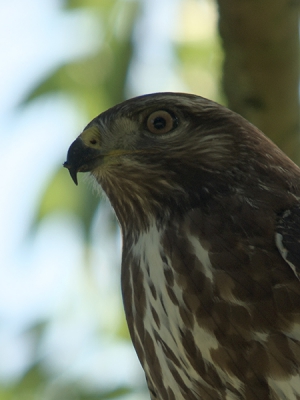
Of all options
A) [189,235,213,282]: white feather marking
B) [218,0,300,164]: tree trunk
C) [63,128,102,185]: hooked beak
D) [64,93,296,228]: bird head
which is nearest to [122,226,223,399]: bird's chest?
[189,235,213,282]: white feather marking

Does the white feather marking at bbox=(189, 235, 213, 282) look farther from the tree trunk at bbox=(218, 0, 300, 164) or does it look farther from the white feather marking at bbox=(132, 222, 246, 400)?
the tree trunk at bbox=(218, 0, 300, 164)

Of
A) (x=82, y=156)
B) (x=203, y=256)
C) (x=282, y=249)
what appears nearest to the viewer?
(x=282, y=249)

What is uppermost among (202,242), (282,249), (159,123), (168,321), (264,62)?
(264,62)

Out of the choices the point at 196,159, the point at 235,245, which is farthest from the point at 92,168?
the point at 235,245

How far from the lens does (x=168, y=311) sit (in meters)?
3.68

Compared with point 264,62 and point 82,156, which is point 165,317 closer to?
point 82,156

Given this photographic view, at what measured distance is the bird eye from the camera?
4.02m

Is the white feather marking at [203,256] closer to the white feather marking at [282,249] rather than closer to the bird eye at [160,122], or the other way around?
the white feather marking at [282,249]

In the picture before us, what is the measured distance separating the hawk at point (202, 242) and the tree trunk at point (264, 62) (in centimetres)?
33

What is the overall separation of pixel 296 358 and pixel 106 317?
246 centimetres

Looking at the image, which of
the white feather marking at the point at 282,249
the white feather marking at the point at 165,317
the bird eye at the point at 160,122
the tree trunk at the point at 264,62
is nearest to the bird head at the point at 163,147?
the bird eye at the point at 160,122

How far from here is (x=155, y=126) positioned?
4055 mm

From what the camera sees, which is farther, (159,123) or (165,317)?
(159,123)

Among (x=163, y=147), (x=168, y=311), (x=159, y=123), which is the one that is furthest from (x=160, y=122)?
(x=168, y=311)
